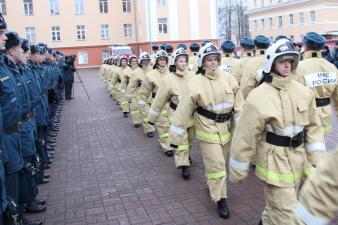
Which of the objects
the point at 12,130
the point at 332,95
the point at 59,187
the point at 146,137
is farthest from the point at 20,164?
the point at 146,137

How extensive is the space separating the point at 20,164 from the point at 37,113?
8.87ft

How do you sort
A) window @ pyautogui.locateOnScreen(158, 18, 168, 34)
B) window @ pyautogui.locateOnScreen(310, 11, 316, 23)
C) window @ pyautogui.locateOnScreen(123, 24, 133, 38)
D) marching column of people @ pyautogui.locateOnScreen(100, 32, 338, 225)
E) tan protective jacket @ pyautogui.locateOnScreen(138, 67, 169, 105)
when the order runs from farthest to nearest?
window @ pyautogui.locateOnScreen(310, 11, 316, 23) < window @ pyautogui.locateOnScreen(123, 24, 133, 38) < window @ pyautogui.locateOnScreen(158, 18, 168, 34) < tan protective jacket @ pyautogui.locateOnScreen(138, 67, 169, 105) < marching column of people @ pyautogui.locateOnScreen(100, 32, 338, 225)

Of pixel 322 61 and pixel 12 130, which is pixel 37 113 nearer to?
pixel 12 130

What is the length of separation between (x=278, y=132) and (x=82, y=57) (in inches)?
2093

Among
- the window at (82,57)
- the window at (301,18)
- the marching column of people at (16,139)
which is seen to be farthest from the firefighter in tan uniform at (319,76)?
the window at (301,18)

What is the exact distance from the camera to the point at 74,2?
54656mm

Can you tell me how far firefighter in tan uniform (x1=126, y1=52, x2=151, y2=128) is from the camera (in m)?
12.0

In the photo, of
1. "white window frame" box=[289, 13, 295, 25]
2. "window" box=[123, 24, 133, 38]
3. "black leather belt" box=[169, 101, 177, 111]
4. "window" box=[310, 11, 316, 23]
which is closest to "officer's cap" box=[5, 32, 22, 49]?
"black leather belt" box=[169, 101, 177, 111]

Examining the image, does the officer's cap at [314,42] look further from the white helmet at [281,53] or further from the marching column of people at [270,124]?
the white helmet at [281,53]

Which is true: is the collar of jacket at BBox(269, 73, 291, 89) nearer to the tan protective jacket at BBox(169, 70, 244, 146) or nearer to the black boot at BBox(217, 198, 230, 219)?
the tan protective jacket at BBox(169, 70, 244, 146)

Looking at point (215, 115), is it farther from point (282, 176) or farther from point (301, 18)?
point (301, 18)

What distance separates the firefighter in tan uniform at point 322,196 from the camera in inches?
84.7

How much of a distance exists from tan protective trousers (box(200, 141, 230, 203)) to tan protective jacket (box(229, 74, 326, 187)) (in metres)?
1.17

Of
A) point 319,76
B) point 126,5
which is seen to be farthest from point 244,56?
point 126,5
